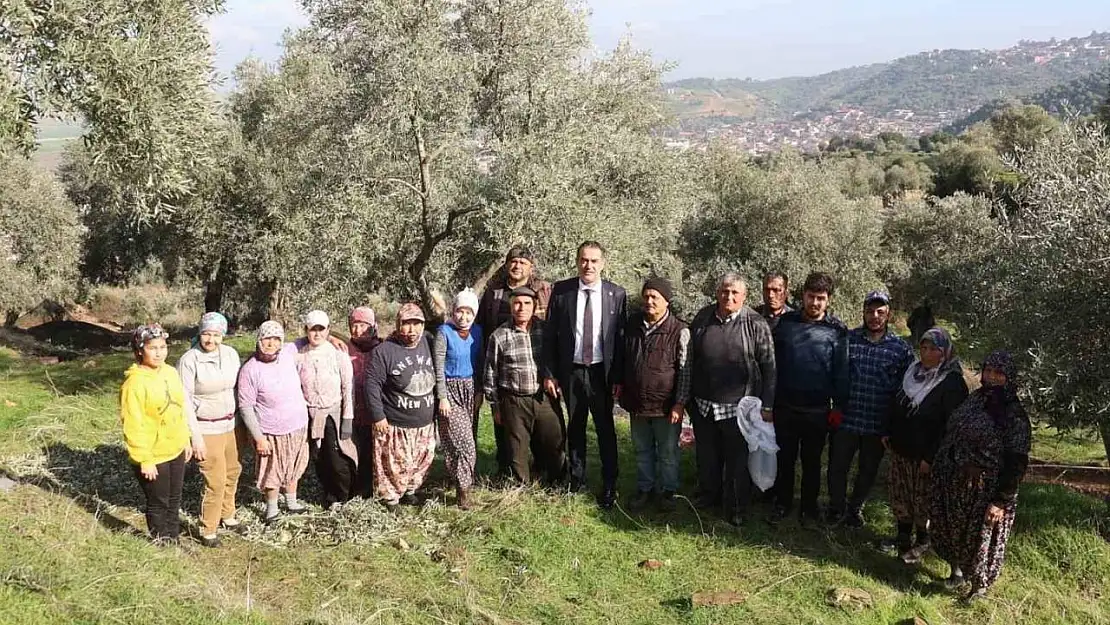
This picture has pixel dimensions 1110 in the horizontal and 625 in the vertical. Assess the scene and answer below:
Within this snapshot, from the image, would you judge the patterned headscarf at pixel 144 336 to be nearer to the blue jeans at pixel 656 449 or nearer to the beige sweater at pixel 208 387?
the beige sweater at pixel 208 387

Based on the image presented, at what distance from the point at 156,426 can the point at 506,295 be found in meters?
3.31

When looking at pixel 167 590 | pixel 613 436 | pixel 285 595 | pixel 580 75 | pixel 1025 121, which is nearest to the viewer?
pixel 167 590

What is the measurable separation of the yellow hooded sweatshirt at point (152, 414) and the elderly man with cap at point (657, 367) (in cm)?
391

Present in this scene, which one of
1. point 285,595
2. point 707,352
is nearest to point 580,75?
point 707,352

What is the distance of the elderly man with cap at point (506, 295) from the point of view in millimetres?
7074

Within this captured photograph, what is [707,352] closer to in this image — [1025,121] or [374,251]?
[374,251]

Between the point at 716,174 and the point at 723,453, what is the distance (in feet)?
87.9

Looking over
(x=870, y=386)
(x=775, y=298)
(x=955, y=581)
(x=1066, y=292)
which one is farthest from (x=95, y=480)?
(x=1066, y=292)

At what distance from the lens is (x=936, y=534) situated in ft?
19.8

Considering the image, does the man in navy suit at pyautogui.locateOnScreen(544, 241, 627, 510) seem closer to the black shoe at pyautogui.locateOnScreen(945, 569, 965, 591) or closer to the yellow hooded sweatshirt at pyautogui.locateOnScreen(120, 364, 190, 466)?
the black shoe at pyautogui.locateOnScreen(945, 569, 965, 591)

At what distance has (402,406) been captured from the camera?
6887 millimetres

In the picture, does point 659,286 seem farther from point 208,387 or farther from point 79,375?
point 79,375

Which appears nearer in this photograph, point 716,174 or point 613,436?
point 613,436

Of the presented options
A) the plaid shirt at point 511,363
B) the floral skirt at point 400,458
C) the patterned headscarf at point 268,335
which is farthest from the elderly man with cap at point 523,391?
the patterned headscarf at point 268,335
